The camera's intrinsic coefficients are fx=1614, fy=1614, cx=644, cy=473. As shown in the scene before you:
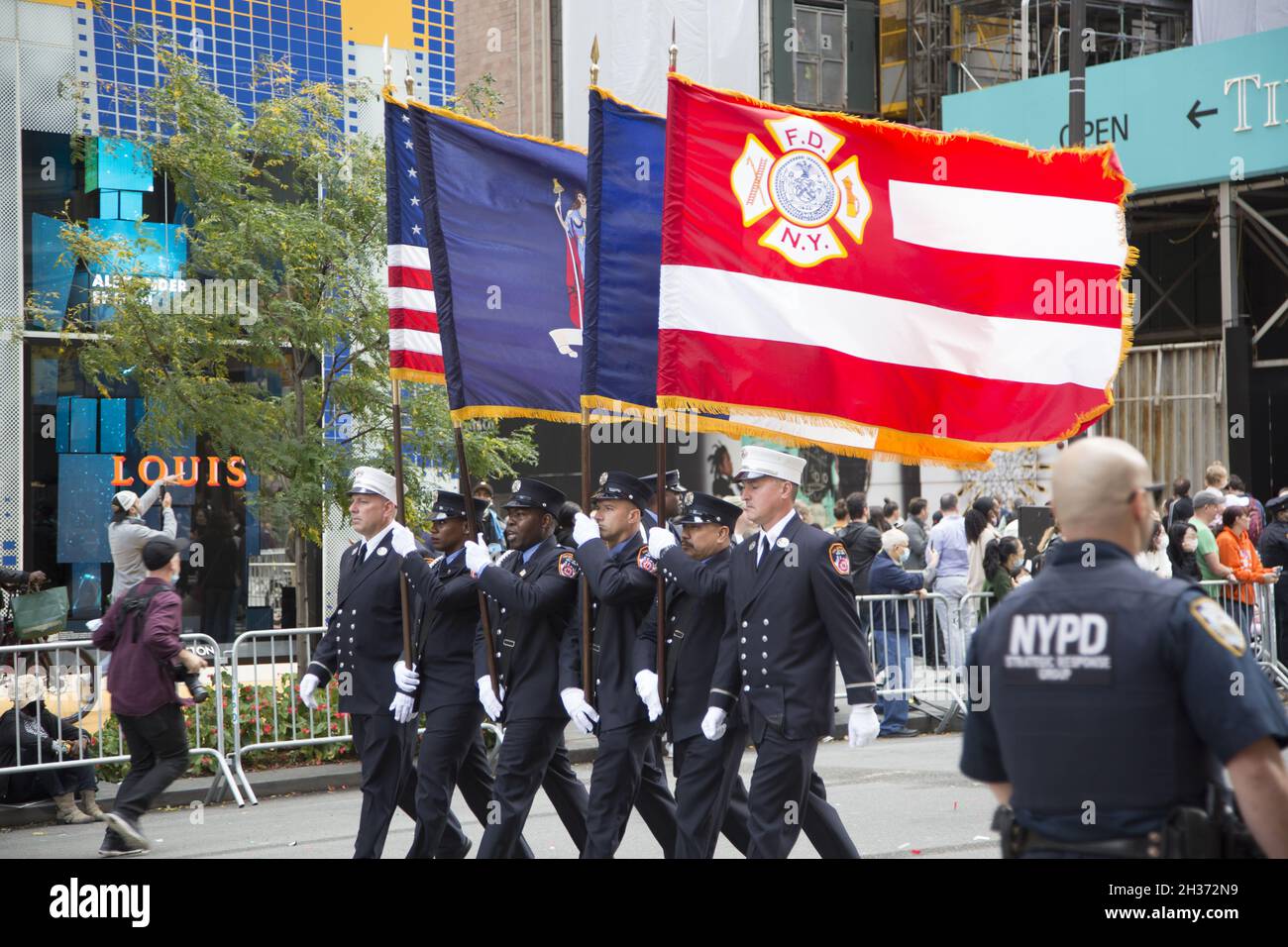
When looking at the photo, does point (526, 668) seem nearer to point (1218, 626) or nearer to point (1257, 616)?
point (1218, 626)

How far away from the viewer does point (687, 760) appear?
709 centimetres

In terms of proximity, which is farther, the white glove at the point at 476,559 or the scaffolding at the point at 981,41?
the scaffolding at the point at 981,41

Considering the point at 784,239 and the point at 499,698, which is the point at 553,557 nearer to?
the point at 499,698

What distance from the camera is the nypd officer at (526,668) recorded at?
7332 millimetres

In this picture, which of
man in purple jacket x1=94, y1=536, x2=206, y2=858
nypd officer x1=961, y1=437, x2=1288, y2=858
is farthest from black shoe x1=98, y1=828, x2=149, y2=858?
nypd officer x1=961, y1=437, x2=1288, y2=858

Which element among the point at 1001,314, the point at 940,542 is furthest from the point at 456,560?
the point at 940,542

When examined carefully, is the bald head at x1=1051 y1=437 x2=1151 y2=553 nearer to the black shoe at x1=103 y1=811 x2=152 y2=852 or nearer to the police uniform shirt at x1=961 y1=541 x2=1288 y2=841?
the police uniform shirt at x1=961 y1=541 x2=1288 y2=841

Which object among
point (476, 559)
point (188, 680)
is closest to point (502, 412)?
point (476, 559)

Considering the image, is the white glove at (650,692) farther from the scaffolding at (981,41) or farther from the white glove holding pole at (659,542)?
the scaffolding at (981,41)

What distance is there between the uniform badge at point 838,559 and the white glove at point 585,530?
1291 mm

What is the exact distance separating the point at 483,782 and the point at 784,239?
10.3 feet

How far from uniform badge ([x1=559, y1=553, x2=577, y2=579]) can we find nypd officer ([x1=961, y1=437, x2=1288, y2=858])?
13.2 ft

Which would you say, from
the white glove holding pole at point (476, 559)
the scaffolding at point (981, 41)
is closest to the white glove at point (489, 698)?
the white glove holding pole at point (476, 559)

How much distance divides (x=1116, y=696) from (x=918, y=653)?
10.5 meters
